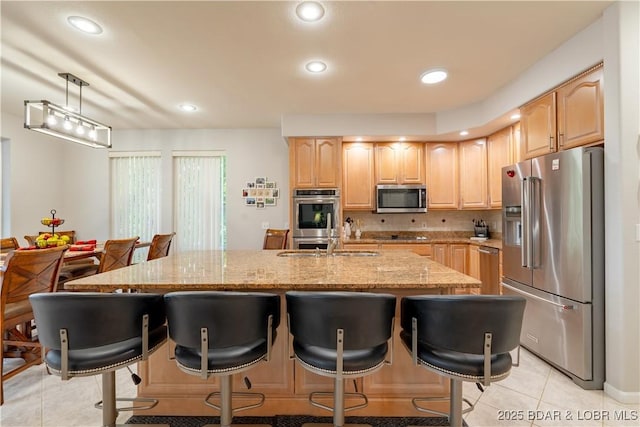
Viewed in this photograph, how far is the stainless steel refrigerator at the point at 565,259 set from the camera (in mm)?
2104

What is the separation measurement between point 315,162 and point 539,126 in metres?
2.56

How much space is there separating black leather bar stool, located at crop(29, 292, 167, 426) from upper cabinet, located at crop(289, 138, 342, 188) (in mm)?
3006

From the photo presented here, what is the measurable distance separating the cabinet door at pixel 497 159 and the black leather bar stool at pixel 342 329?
3.32 metres

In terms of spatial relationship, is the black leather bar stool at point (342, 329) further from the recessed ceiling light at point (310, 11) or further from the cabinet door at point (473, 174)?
the cabinet door at point (473, 174)

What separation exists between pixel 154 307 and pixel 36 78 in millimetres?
3149

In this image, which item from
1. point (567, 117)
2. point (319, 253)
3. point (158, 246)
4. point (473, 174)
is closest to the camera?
point (567, 117)

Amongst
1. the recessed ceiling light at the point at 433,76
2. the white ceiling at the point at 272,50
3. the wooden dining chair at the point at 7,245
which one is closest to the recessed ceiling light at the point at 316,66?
the white ceiling at the point at 272,50

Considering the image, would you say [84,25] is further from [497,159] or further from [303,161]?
[497,159]

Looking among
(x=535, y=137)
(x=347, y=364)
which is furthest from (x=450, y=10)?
(x=347, y=364)

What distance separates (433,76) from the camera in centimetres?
297

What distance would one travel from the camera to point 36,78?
118 inches

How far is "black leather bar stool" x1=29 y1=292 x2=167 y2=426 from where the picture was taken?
127cm

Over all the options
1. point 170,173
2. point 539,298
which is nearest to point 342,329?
point 539,298

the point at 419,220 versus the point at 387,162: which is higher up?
the point at 387,162
